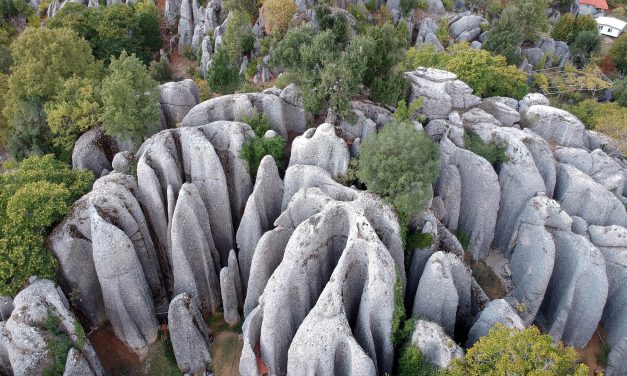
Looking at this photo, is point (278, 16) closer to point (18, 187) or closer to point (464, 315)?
point (18, 187)

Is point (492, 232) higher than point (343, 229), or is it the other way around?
point (343, 229)

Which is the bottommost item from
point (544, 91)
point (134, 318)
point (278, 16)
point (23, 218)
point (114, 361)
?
point (114, 361)

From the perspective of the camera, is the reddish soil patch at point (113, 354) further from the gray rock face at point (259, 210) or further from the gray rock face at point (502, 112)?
the gray rock face at point (502, 112)

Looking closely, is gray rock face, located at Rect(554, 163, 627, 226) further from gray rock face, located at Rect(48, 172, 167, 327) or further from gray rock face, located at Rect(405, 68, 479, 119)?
gray rock face, located at Rect(48, 172, 167, 327)

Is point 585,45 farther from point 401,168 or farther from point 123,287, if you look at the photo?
point 123,287

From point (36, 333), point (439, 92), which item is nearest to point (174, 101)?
point (36, 333)

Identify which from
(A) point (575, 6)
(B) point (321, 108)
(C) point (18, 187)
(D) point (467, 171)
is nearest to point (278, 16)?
(B) point (321, 108)

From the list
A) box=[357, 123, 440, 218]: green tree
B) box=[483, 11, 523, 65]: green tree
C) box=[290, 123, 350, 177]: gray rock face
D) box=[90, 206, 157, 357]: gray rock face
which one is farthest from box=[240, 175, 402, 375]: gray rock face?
box=[483, 11, 523, 65]: green tree
